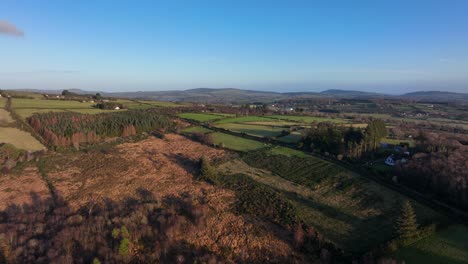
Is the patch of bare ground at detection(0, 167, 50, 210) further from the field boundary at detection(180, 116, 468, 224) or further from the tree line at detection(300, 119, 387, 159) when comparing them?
the tree line at detection(300, 119, 387, 159)

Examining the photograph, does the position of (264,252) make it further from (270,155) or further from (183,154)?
(183,154)

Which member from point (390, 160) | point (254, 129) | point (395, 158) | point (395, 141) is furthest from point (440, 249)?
point (254, 129)

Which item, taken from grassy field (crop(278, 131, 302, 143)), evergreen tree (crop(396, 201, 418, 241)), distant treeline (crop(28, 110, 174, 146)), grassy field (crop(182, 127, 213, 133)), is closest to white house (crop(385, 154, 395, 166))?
grassy field (crop(278, 131, 302, 143))

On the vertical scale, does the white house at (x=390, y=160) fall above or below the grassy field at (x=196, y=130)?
below

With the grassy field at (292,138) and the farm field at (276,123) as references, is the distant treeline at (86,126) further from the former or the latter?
the grassy field at (292,138)

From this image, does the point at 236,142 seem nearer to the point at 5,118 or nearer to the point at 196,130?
the point at 196,130

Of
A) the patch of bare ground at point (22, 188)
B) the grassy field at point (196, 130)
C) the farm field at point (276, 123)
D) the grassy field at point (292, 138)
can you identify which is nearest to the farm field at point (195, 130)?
the grassy field at point (196, 130)
